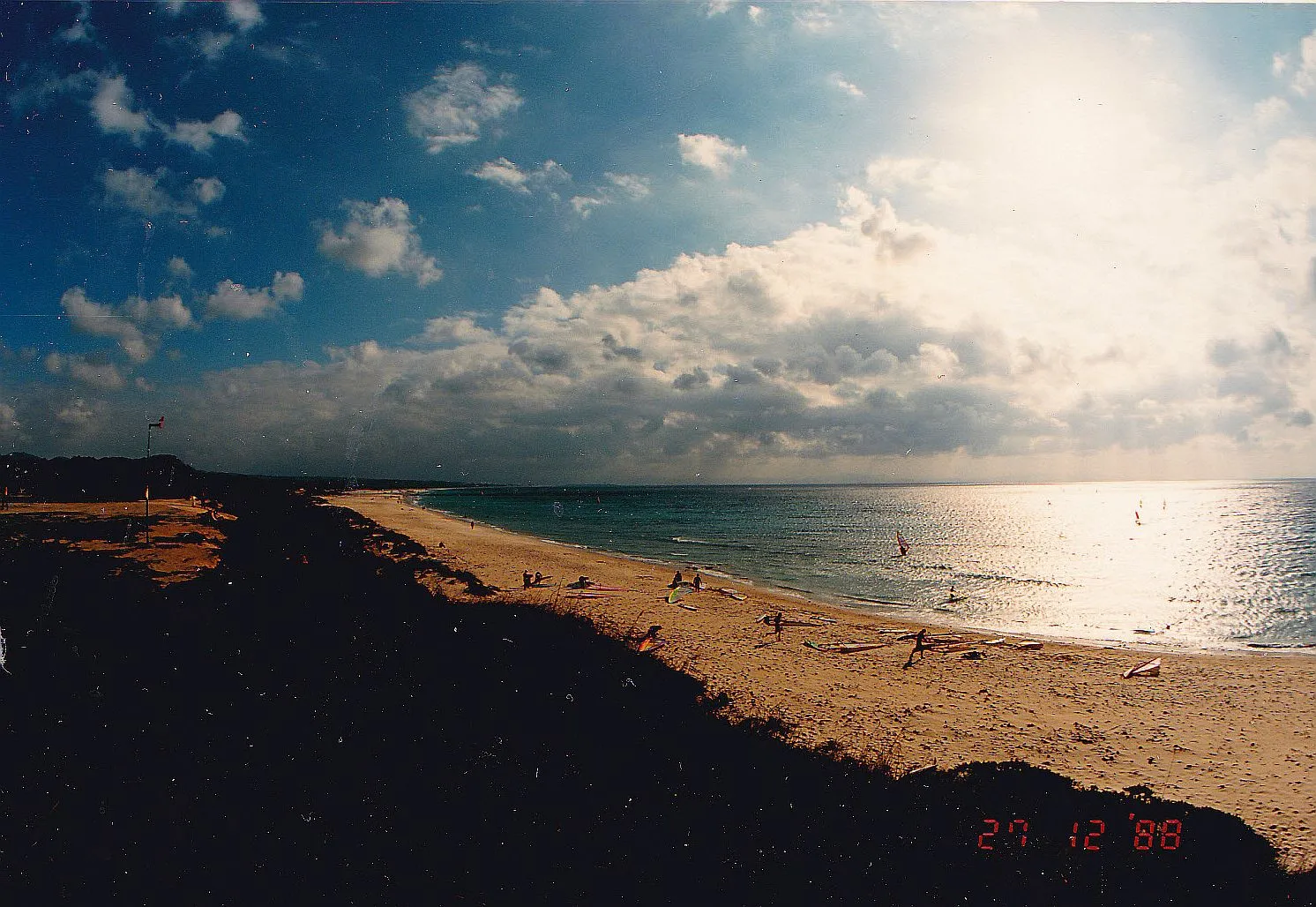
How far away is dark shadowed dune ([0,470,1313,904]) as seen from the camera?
5691mm

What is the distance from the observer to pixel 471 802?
22.5 feet

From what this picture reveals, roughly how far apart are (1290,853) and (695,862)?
8635 millimetres

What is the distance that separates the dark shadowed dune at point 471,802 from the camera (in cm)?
569

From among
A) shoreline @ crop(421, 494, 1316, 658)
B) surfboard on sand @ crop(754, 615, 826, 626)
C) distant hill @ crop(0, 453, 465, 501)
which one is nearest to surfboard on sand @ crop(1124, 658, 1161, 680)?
shoreline @ crop(421, 494, 1316, 658)

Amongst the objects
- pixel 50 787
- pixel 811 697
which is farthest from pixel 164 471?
pixel 811 697

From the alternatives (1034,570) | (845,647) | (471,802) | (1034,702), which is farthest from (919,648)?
(1034,570)

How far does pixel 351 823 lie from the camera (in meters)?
6.40

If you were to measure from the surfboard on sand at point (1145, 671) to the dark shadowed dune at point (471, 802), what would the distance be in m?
10.9

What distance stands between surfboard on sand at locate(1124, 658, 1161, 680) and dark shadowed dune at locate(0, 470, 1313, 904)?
10.9 metres

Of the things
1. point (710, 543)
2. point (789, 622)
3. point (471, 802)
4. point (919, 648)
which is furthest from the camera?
point (710, 543)

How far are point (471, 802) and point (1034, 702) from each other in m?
13.6
